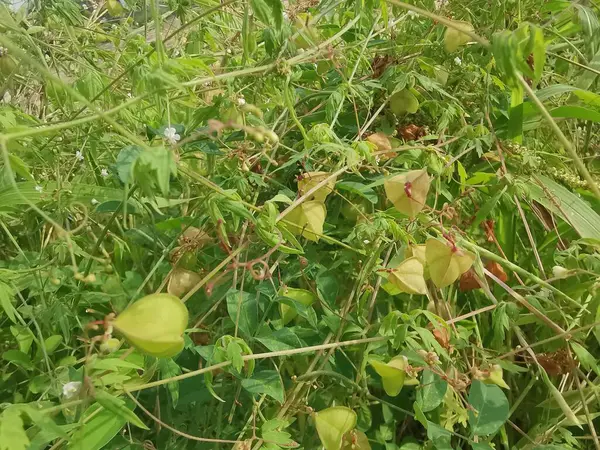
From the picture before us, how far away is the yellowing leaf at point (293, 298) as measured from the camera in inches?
31.0

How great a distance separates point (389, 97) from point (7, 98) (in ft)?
4.24

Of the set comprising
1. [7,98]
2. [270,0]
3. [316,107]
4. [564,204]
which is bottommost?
[7,98]

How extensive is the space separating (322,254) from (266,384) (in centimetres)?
23

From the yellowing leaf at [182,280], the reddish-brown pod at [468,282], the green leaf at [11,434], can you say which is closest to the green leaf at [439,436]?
the reddish-brown pod at [468,282]

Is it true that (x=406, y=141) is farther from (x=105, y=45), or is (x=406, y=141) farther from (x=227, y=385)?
(x=105, y=45)

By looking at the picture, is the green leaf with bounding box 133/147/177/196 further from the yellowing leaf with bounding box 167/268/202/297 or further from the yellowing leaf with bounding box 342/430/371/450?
the yellowing leaf with bounding box 342/430/371/450

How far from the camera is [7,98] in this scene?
1.79m

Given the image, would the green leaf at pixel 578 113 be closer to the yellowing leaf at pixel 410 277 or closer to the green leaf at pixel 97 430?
the yellowing leaf at pixel 410 277

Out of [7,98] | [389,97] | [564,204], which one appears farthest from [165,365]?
[7,98]

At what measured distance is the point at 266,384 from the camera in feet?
2.31

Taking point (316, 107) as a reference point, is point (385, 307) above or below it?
below

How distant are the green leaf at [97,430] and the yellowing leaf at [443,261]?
1.23 ft

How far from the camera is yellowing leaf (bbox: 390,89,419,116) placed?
959 millimetres

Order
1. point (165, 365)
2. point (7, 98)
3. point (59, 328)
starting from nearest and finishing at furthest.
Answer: point (165, 365)
point (59, 328)
point (7, 98)
